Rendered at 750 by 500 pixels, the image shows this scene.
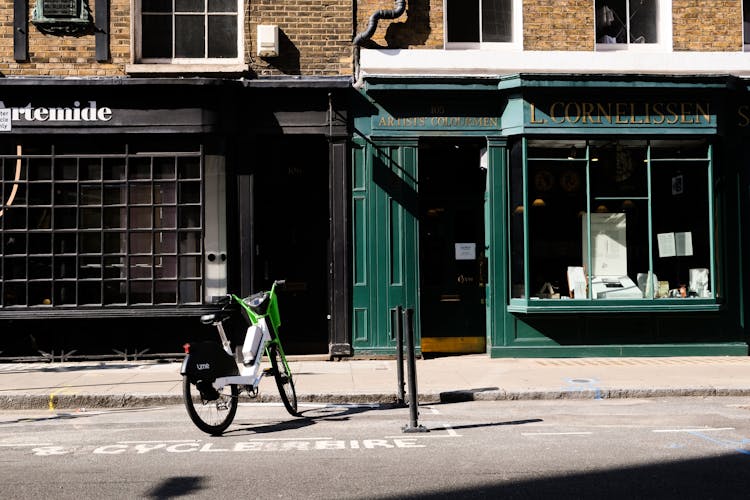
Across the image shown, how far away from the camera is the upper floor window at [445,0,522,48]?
1269 centimetres

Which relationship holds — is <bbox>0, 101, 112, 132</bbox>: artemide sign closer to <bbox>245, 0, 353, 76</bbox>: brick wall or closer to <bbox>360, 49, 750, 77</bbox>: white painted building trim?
<bbox>245, 0, 353, 76</bbox>: brick wall

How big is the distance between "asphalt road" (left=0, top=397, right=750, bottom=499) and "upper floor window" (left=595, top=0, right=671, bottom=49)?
6.38 meters

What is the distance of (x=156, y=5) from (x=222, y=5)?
100 cm

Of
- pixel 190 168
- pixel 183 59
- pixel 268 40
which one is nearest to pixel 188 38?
pixel 183 59

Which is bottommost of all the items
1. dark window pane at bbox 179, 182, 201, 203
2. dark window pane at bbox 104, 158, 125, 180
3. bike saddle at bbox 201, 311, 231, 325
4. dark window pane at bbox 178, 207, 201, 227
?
bike saddle at bbox 201, 311, 231, 325

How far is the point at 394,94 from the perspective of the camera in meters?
12.2

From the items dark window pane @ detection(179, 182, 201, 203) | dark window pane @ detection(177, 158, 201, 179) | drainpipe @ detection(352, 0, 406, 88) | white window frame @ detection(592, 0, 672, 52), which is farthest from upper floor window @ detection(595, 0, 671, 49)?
dark window pane @ detection(179, 182, 201, 203)

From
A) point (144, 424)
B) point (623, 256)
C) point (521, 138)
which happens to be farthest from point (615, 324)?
point (144, 424)

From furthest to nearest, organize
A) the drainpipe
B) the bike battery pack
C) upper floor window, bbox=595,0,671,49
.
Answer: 1. upper floor window, bbox=595,0,671,49
2. the drainpipe
3. the bike battery pack

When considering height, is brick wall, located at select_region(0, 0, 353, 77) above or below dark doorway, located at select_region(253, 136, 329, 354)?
above

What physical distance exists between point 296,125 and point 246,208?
4.81 ft

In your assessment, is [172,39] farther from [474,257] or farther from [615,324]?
[615,324]

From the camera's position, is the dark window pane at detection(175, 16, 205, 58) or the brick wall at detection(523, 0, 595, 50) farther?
the brick wall at detection(523, 0, 595, 50)

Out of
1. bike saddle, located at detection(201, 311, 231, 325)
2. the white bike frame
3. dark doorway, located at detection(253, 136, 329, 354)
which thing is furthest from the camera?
dark doorway, located at detection(253, 136, 329, 354)
